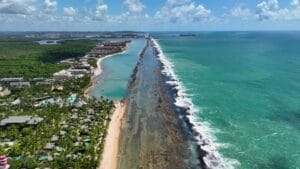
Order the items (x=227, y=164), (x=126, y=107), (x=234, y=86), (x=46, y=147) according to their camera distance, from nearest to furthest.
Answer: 1. (x=227, y=164)
2. (x=46, y=147)
3. (x=126, y=107)
4. (x=234, y=86)

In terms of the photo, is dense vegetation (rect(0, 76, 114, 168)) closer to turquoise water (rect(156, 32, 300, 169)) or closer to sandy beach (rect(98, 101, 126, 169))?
sandy beach (rect(98, 101, 126, 169))

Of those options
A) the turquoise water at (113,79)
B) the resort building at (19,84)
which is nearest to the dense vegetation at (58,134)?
the turquoise water at (113,79)

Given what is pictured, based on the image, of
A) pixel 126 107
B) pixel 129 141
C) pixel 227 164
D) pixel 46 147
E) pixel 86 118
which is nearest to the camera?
pixel 227 164

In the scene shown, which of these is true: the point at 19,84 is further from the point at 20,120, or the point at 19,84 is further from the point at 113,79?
the point at 20,120

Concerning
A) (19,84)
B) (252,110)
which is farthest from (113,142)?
(19,84)

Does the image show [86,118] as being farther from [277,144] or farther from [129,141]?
[277,144]

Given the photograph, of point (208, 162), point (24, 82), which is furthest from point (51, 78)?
point (208, 162)

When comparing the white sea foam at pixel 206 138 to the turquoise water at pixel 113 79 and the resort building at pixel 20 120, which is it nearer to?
the turquoise water at pixel 113 79
